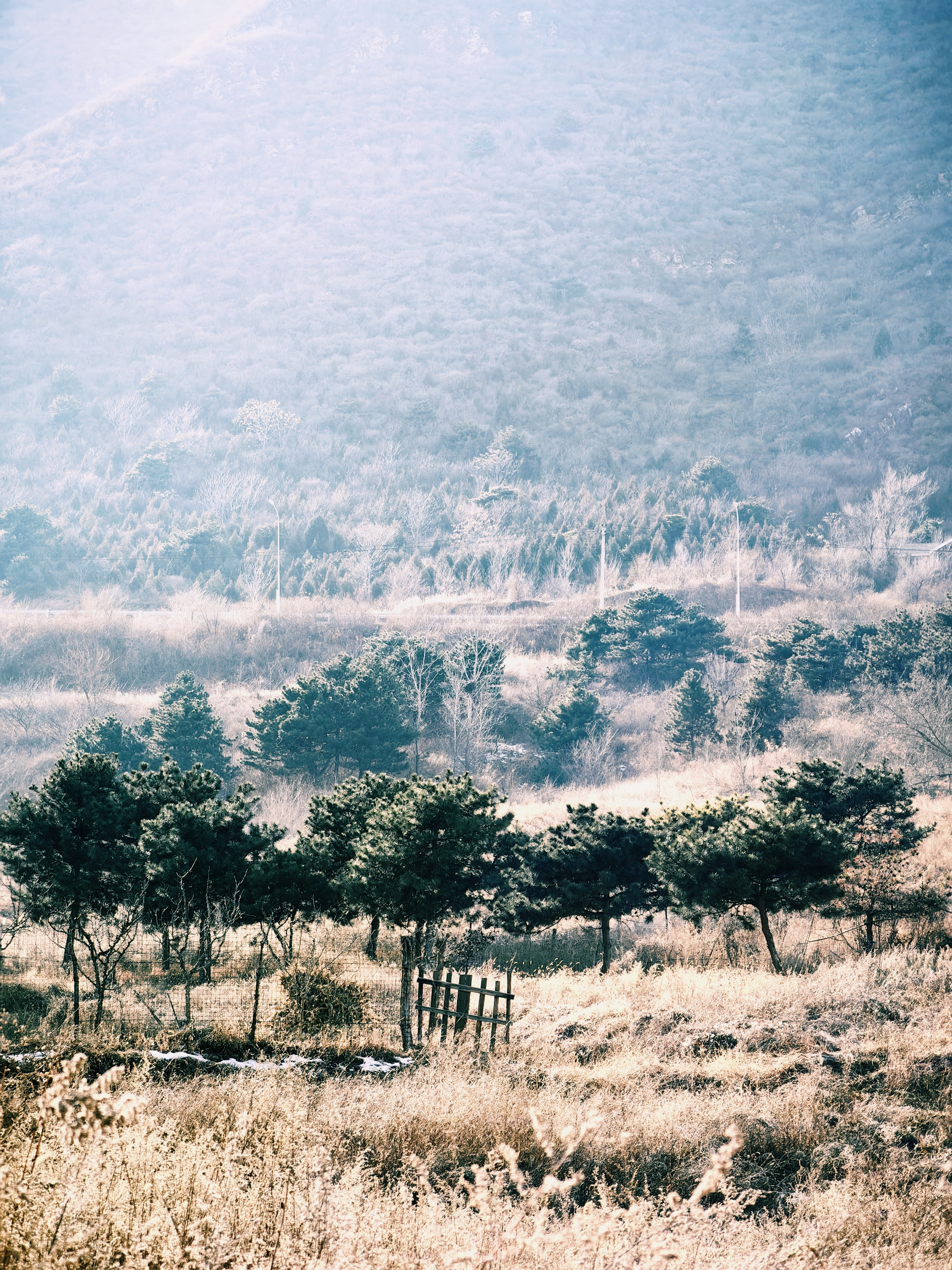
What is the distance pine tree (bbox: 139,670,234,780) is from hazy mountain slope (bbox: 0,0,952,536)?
70.7m

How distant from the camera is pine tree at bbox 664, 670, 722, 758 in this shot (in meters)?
44.4

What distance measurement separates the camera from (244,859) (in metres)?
17.5

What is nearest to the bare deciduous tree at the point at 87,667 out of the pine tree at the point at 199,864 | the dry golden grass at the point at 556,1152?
the pine tree at the point at 199,864

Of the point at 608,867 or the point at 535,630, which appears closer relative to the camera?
the point at 608,867

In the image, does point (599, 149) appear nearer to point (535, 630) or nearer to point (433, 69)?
point (433, 69)

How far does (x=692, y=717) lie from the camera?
146ft

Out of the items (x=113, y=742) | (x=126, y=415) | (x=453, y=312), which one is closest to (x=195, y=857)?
(x=113, y=742)

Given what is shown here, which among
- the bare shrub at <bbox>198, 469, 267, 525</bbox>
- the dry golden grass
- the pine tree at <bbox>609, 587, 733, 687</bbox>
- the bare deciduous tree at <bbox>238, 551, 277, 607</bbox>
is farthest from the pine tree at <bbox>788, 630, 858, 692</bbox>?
the bare shrub at <bbox>198, 469, 267, 525</bbox>

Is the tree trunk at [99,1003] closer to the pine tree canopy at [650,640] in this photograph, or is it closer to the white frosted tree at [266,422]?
the pine tree canopy at [650,640]

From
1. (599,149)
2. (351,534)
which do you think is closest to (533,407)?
(351,534)

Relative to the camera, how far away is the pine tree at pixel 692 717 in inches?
1748

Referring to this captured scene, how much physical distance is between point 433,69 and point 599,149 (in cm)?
4650

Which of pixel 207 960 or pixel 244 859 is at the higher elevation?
pixel 244 859

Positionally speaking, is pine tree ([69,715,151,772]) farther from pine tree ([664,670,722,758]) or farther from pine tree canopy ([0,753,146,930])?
Result: pine tree ([664,670,722,758])
